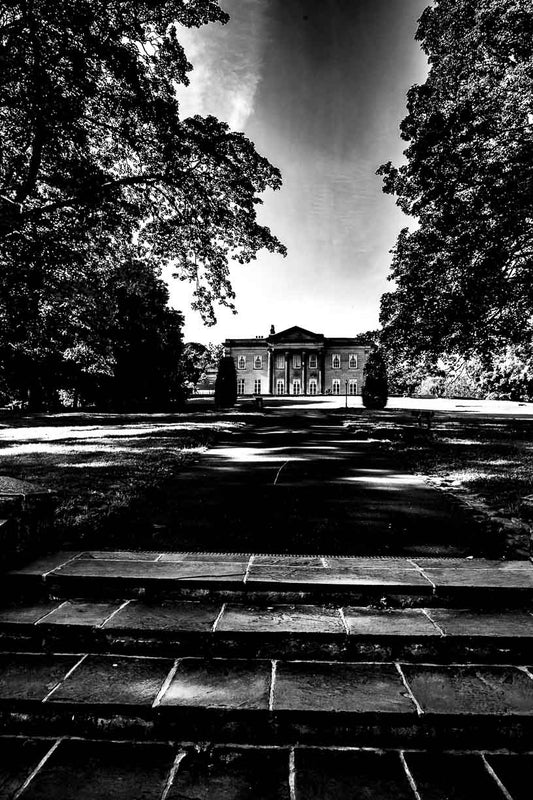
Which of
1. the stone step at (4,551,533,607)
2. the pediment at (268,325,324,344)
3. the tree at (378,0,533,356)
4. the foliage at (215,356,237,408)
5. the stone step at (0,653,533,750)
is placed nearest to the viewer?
the stone step at (0,653,533,750)

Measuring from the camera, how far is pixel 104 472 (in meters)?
8.44

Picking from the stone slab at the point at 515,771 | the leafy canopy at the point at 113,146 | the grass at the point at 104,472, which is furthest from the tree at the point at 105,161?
the stone slab at the point at 515,771

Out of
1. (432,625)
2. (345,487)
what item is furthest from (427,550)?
(345,487)

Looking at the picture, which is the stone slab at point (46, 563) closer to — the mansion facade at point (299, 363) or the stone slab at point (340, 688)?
the stone slab at point (340, 688)

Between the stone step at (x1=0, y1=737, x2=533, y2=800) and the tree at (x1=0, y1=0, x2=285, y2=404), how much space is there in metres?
8.90

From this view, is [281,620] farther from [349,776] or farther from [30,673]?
[30,673]

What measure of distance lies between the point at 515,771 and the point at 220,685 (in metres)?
1.49

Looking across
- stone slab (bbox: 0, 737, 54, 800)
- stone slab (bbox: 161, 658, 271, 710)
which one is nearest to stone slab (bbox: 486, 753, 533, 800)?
stone slab (bbox: 161, 658, 271, 710)

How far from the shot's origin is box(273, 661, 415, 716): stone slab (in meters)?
2.24

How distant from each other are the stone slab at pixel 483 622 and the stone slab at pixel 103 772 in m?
1.88

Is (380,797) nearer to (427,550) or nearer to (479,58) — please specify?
(427,550)

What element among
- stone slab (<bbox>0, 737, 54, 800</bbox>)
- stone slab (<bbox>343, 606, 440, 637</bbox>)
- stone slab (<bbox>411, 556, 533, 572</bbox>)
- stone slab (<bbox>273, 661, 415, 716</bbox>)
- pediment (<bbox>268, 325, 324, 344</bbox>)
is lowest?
stone slab (<bbox>0, 737, 54, 800</bbox>)

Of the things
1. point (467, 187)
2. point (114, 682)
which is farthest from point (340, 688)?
point (467, 187)

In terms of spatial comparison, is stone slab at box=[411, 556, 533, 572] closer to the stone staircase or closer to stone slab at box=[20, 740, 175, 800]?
the stone staircase
